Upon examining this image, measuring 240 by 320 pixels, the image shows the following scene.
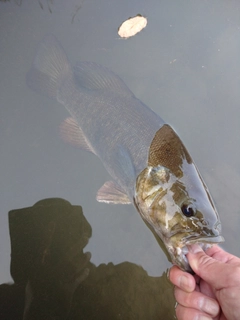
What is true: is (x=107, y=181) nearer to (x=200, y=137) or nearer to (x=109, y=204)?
(x=109, y=204)

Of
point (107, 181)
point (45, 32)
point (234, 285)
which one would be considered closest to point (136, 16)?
point (45, 32)

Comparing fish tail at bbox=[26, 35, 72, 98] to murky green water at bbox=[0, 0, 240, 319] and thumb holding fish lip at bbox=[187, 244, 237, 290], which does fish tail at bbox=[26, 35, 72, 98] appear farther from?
thumb holding fish lip at bbox=[187, 244, 237, 290]

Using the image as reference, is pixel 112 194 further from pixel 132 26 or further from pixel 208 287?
pixel 132 26

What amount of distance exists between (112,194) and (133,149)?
0.38m

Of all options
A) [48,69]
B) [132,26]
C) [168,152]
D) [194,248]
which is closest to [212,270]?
[194,248]

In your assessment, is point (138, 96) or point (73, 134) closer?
point (73, 134)

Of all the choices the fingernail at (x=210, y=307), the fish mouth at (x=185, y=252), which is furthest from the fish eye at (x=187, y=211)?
the fingernail at (x=210, y=307)

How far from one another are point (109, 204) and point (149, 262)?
0.48 meters

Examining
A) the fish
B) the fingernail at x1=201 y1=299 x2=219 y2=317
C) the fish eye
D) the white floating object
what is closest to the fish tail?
the fish

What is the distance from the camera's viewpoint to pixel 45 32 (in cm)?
259

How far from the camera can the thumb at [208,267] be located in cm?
136

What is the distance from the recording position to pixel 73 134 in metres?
2.30

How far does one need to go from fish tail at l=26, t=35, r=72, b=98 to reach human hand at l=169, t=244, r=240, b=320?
61.4 inches

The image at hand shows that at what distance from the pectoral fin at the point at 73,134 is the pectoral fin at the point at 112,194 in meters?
0.28
